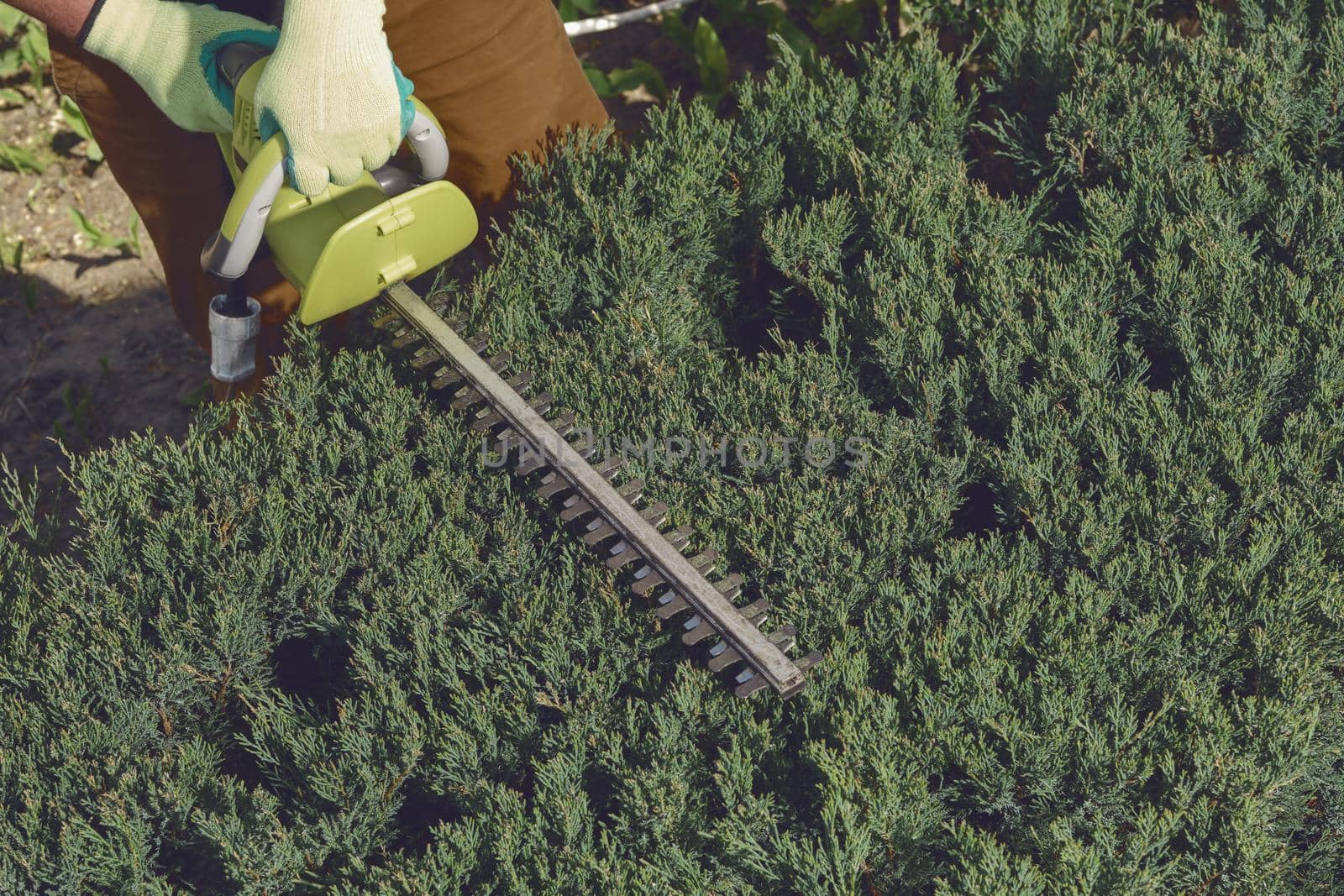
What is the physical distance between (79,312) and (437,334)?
2.95 m

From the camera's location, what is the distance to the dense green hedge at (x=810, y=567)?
2809 mm

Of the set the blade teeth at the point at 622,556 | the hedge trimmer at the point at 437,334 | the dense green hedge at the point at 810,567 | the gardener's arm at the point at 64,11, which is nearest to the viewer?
the dense green hedge at the point at 810,567

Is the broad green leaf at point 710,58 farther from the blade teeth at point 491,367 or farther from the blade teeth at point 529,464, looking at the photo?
the blade teeth at point 529,464

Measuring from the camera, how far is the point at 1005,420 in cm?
358

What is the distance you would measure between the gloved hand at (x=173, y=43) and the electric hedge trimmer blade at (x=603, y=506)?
0.75 metres

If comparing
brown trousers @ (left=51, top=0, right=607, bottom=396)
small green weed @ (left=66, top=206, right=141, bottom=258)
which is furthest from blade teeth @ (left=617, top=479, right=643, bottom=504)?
small green weed @ (left=66, top=206, right=141, bottom=258)

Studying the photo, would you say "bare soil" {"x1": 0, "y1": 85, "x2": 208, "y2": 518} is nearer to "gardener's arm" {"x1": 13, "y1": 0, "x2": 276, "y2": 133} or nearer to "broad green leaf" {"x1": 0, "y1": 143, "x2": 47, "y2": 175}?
"broad green leaf" {"x1": 0, "y1": 143, "x2": 47, "y2": 175}

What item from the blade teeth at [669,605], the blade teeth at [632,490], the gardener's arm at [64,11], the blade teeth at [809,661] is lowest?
the blade teeth at [809,661]

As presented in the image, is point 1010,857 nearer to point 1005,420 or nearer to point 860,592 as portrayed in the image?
point 860,592

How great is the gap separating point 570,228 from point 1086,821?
2386mm

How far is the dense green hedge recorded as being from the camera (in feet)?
9.21

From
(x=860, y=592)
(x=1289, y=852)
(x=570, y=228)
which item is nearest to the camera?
(x=1289, y=852)

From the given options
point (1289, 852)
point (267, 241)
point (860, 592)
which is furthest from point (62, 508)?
point (1289, 852)

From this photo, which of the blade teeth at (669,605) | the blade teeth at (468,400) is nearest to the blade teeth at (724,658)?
the blade teeth at (669,605)
